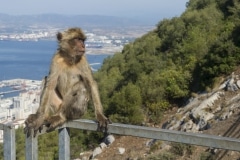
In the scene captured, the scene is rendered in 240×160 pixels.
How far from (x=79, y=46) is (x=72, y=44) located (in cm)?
16

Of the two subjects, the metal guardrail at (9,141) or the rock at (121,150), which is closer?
the metal guardrail at (9,141)

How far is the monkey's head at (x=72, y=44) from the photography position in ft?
18.5

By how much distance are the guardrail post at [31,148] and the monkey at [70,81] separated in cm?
205

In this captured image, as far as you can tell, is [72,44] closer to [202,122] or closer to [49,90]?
[49,90]

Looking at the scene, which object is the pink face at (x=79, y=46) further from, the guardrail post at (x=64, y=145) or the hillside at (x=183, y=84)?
the hillside at (x=183, y=84)

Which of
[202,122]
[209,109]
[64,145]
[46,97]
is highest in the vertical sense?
[64,145]

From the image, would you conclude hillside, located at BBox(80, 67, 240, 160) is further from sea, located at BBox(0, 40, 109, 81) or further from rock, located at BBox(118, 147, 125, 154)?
sea, located at BBox(0, 40, 109, 81)

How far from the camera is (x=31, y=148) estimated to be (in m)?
3.24

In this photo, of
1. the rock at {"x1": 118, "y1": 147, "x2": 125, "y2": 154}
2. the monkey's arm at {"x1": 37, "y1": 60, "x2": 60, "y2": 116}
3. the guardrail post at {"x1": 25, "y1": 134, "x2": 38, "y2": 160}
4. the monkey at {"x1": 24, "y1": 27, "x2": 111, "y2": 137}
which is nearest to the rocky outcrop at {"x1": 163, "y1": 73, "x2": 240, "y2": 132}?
the rock at {"x1": 118, "y1": 147, "x2": 125, "y2": 154}

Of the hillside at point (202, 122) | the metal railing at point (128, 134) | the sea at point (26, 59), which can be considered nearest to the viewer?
the metal railing at point (128, 134)

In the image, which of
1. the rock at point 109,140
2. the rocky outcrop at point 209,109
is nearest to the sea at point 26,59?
the rock at point 109,140

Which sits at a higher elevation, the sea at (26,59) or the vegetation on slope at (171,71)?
the vegetation on slope at (171,71)

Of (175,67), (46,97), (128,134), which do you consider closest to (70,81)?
(46,97)

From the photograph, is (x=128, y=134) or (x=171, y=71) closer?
(x=128, y=134)
